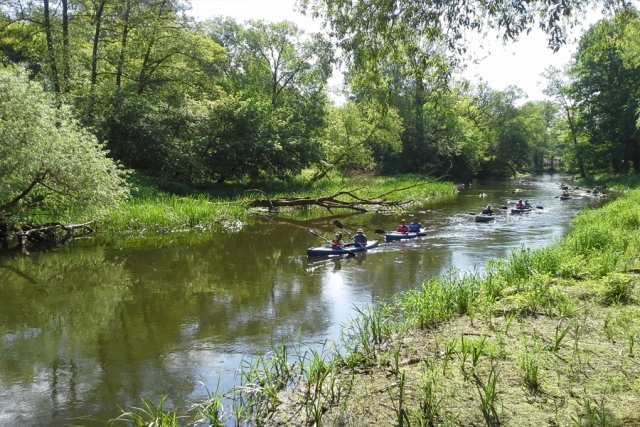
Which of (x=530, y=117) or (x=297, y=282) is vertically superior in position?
(x=530, y=117)

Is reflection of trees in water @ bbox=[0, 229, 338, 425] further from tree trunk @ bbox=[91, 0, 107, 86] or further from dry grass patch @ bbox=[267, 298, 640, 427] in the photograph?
tree trunk @ bbox=[91, 0, 107, 86]

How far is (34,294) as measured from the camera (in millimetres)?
9039

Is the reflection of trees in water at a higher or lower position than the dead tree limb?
lower

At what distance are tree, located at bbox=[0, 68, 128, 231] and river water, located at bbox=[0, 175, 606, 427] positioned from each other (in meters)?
1.61

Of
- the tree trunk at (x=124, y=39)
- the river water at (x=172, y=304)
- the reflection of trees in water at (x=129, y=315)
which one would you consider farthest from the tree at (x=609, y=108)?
the reflection of trees in water at (x=129, y=315)

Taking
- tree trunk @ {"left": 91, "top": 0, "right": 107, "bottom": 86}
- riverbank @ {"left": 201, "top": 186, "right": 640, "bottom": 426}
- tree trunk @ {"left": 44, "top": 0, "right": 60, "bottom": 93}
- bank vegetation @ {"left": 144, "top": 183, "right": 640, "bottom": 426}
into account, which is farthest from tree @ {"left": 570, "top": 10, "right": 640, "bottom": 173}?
bank vegetation @ {"left": 144, "top": 183, "right": 640, "bottom": 426}

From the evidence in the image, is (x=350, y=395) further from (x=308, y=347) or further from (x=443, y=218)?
(x=443, y=218)

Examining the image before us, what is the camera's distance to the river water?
5.23m

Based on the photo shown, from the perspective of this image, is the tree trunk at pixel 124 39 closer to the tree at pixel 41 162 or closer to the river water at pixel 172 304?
the tree at pixel 41 162

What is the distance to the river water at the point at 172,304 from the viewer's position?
5234mm

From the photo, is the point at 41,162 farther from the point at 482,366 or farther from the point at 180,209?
the point at 482,366

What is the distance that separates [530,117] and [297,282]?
5514 cm

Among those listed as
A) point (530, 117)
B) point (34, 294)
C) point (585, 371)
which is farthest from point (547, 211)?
point (530, 117)

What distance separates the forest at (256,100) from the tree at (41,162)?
4 cm
